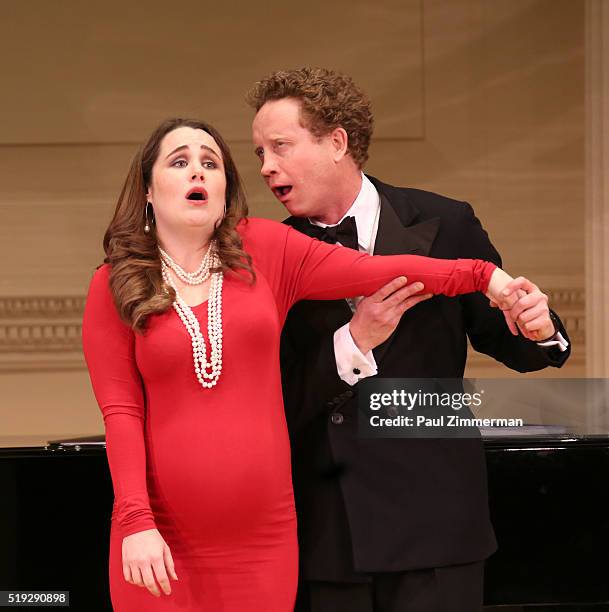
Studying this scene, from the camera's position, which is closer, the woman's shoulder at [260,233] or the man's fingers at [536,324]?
the man's fingers at [536,324]

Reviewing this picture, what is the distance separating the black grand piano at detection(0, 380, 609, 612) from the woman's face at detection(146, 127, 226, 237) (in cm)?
109

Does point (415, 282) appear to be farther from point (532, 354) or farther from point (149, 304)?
point (149, 304)

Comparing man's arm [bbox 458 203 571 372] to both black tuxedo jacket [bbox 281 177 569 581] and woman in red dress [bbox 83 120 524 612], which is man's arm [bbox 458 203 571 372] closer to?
black tuxedo jacket [bbox 281 177 569 581]

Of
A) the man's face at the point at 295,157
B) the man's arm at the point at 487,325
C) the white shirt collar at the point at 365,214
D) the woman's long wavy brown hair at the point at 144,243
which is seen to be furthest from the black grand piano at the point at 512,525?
the woman's long wavy brown hair at the point at 144,243

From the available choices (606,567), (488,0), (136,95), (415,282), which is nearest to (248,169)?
(136,95)

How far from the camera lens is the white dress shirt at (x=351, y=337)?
213 centimetres

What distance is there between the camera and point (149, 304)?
1.96 meters

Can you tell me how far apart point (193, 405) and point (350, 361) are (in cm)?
34

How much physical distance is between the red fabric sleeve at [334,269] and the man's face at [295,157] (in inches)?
5.9

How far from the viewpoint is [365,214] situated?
230cm

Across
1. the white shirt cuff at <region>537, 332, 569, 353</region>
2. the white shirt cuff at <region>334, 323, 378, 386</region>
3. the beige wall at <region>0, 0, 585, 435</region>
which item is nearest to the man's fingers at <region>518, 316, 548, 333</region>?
the white shirt cuff at <region>537, 332, 569, 353</region>

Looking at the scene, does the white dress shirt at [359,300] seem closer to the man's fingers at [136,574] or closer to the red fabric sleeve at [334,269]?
the red fabric sleeve at [334,269]

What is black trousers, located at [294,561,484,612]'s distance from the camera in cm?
213

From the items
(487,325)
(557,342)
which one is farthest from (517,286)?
(487,325)
